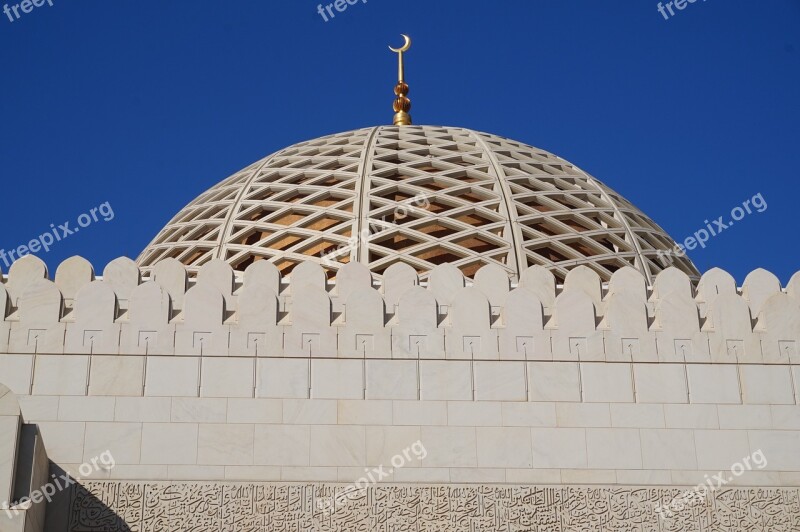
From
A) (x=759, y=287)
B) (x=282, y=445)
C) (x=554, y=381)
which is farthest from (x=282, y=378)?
(x=759, y=287)

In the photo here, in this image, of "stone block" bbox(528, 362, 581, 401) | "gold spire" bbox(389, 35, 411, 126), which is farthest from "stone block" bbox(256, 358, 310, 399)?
"gold spire" bbox(389, 35, 411, 126)

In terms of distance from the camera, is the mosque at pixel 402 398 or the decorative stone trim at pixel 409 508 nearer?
the decorative stone trim at pixel 409 508

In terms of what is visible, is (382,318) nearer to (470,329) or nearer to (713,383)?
(470,329)

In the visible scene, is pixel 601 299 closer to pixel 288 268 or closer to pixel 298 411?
pixel 298 411

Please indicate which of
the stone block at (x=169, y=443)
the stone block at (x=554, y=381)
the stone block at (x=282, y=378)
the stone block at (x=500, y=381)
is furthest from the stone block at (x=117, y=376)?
the stone block at (x=554, y=381)

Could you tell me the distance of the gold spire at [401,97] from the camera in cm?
1980

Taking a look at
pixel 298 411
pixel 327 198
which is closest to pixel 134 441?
pixel 298 411

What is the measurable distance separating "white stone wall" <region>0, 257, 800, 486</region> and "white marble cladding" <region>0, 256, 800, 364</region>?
0.01 meters

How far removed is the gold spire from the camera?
19797mm

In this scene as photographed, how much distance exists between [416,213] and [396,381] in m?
4.51

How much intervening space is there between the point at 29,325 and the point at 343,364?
2.39 m

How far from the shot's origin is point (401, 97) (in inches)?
791

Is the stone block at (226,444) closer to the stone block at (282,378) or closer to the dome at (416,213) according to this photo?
the stone block at (282,378)

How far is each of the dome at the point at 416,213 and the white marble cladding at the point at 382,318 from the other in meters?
2.89
